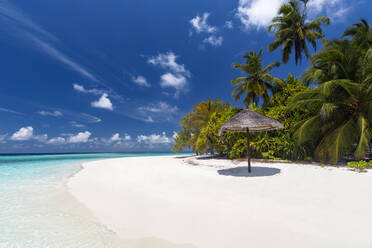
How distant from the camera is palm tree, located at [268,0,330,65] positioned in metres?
15.6

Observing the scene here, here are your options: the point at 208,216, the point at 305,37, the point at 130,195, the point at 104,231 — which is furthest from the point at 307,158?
the point at 305,37

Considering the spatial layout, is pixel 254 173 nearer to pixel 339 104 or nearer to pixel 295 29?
pixel 339 104

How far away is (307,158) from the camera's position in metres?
9.20

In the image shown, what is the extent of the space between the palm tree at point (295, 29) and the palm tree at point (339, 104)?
7.40 meters

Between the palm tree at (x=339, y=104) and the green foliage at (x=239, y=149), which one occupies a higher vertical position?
the palm tree at (x=339, y=104)

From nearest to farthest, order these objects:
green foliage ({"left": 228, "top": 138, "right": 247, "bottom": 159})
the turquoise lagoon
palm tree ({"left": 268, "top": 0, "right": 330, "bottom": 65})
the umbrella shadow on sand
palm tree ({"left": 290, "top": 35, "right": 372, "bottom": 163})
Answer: the turquoise lagoon
the umbrella shadow on sand
palm tree ({"left": 290, "top": 35, "right": 372, "bottom": 163})
green foliage ({"left": 228, "top": 138, "right": 247, "bottom": 159})
palm tree ({"left": 268, "top": 0, "right": 330, "bottom": 65})

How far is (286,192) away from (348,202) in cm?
113

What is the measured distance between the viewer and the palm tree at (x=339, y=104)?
7.21 meters

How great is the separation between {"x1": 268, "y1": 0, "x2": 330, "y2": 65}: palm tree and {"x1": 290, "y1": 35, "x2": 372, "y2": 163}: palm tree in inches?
291

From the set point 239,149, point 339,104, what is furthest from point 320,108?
point 239,149

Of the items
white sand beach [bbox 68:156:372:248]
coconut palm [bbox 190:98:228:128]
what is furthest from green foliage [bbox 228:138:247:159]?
white sand beach [bbox 68:156:372:248]

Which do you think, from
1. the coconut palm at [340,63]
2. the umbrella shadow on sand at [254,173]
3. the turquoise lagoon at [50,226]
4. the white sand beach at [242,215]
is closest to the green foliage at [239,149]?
the umbrella shadow on sand at [254,173]

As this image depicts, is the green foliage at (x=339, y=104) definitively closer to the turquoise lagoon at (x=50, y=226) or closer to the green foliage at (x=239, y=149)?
the green foliage at (x=239, y=149)

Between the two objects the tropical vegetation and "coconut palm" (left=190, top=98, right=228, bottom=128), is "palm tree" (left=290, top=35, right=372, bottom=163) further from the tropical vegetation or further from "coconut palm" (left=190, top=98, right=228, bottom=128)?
"coconut palm" (left=190, top=98, right=228, bottom=128)
